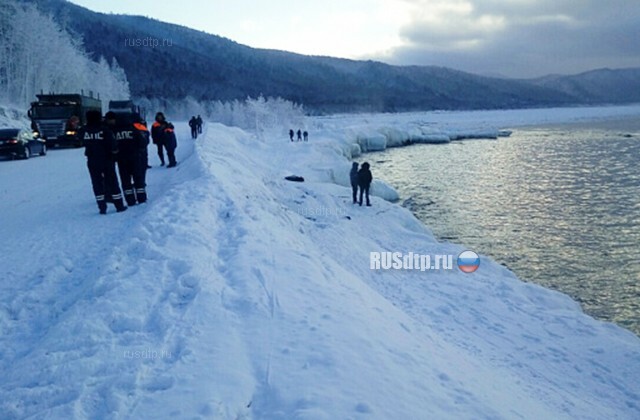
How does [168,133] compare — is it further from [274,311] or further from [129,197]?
[274,311]

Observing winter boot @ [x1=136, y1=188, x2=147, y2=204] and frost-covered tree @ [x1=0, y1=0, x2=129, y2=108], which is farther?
frost-covered tree @ [x1=0, y1=0, x2=129, y2=108]

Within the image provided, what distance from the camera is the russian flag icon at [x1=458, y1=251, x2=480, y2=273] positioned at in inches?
453

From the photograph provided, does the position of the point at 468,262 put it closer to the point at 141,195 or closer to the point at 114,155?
the point at 141,195

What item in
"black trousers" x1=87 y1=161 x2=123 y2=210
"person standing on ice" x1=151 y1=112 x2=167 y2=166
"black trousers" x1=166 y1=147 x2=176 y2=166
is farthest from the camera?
"black trousers" x1=166 y1=147 x2=176 y2=166

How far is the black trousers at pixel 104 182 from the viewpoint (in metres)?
8.51

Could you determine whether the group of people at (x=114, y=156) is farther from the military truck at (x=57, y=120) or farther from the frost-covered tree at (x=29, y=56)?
the frost-covered tree at (x=29, y=56)

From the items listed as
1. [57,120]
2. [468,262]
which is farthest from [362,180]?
[57,120]

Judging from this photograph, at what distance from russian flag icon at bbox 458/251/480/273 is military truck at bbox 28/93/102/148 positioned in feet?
65.8

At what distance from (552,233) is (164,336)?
50.4ft

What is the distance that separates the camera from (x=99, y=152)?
8.48 m

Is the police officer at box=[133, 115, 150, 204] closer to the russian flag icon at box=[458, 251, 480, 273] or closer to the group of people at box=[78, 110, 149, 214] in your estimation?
the group of people at box=[78, 110, 149, 214]

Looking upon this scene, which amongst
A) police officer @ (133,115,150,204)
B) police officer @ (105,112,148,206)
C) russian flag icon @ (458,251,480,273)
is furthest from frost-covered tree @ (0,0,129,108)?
russian flag icon @ (458,251,480,273)

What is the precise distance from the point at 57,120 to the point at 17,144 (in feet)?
17.4

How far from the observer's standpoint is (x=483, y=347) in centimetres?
760
